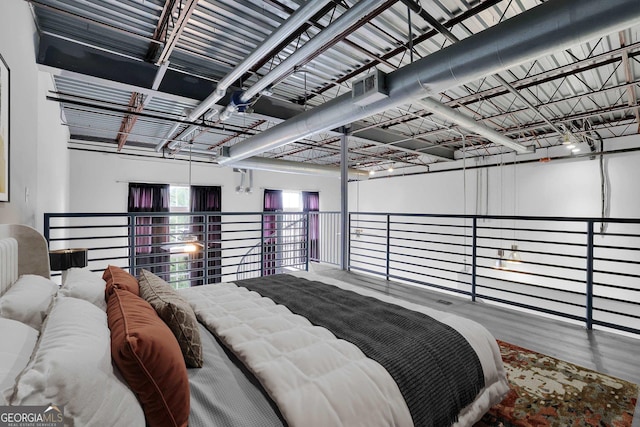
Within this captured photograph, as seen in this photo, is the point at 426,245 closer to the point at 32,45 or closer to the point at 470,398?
the point at 470,398

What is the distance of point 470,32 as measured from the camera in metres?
3.06

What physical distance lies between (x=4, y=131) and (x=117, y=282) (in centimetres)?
121

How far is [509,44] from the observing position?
2131 mm

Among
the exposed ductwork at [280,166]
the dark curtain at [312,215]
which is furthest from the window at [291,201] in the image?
the exposed ductwork at [280,166]

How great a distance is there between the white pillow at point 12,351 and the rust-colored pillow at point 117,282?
1.42 ft

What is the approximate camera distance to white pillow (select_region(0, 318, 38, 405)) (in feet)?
2.37

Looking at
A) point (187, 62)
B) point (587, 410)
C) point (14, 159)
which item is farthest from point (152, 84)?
point (587, 410)

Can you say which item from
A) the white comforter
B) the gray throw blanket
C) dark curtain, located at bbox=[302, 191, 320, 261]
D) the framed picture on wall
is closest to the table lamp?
the framed picture on wall

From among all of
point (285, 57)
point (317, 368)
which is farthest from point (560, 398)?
point (285, 57)

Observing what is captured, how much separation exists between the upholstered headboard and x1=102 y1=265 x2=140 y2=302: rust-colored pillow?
1.63 ft

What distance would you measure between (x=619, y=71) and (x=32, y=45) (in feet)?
21.4

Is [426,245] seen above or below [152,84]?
below

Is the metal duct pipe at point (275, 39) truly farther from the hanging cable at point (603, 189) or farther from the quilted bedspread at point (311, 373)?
the hanging cable at point (603, 189)

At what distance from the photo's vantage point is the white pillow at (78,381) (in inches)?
29.2
